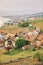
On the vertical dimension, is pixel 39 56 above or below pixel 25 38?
below

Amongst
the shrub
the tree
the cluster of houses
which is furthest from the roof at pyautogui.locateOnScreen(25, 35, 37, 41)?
the shrub

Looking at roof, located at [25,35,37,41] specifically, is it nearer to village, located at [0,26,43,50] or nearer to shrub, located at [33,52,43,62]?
village, located at [0,26,43,50]

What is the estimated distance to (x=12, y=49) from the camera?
3697 millimetres

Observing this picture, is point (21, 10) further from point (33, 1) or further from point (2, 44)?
point (2, 44)

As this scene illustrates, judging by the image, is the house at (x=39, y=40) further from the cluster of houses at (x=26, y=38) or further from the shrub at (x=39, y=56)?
the shrub at (x=39, y=56)

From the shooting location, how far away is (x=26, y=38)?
3.78 metres

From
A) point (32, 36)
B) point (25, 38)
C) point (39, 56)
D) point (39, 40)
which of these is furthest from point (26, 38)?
point (39, 56)

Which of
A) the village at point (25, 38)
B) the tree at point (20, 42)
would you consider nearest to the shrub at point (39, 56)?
the village at point (25, 38)

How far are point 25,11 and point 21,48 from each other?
987 millimetres

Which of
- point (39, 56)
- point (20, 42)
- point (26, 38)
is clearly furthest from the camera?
point (26, 38)

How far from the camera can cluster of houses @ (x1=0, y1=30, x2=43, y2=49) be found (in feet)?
12.2

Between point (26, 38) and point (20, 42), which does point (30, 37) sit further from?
point (20, 42)

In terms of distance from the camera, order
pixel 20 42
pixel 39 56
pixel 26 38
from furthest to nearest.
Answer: pixel 26 38, pixel 20 42, pixel 39 56

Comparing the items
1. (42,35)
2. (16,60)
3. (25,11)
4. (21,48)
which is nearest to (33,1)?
(25,11)
